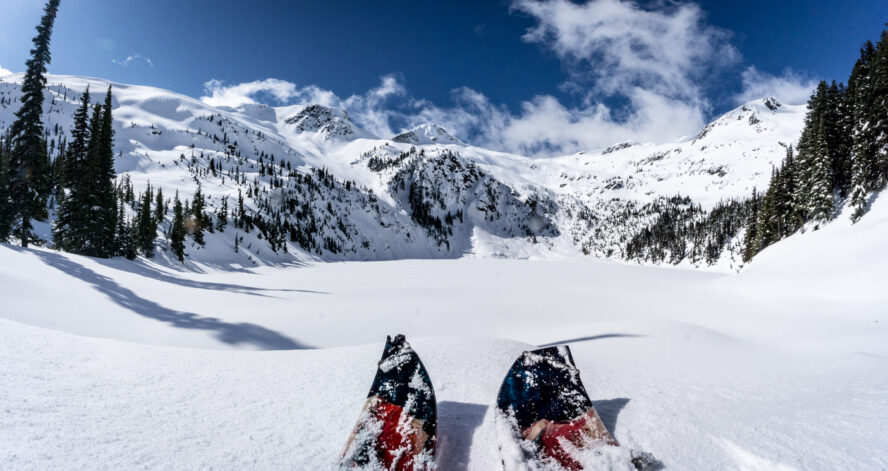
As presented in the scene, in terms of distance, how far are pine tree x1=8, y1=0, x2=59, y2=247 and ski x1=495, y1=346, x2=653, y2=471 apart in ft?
119

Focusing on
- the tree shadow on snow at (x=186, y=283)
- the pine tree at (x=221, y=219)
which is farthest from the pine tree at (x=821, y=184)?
the pine tree at (x=221, y=219)

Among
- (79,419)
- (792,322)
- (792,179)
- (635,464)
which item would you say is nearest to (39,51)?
(79,419)

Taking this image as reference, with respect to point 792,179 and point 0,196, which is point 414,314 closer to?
point 0,196

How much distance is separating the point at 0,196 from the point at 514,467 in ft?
168

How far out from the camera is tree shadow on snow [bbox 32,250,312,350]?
963 cm

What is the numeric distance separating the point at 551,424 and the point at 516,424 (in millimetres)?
369

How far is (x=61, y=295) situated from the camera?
9758 mm

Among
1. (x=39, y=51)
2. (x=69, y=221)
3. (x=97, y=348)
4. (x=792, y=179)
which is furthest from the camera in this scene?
(x=792, y=179)

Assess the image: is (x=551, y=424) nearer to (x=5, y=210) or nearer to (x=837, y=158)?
(x=5, y=210)

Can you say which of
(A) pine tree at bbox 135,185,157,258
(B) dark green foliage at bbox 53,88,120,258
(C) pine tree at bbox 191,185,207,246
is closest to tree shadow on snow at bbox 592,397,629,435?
(B) dark green foliage at bbox 53,88,120,258

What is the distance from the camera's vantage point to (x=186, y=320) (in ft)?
36.0

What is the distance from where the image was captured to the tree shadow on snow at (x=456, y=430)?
140 inches

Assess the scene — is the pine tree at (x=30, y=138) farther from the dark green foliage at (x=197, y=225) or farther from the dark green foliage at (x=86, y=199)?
the dark green foliage at (x=197, y=225)

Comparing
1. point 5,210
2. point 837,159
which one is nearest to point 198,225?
point 5,210
